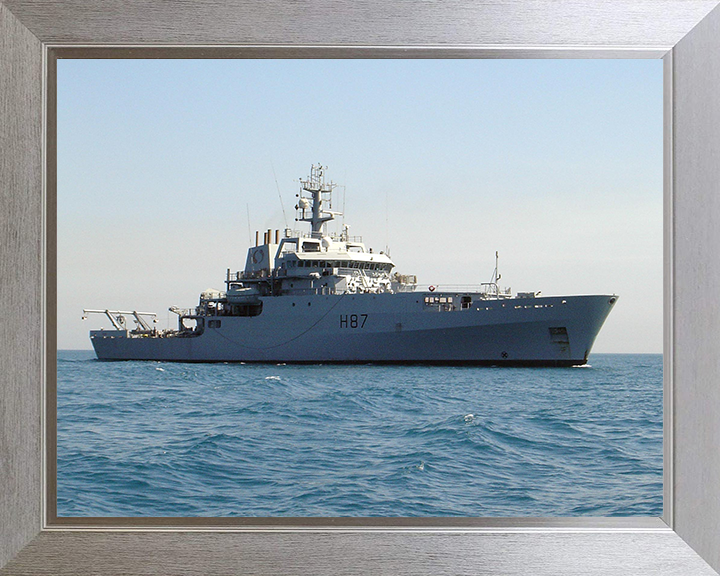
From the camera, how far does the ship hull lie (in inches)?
515

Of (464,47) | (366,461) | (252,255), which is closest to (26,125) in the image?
(464,47)

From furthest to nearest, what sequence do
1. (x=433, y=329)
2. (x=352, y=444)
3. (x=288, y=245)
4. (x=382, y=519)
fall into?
(x=288, y=245) < (x=433, y=329) < (x=352, y=444) < (x=382, y=519)

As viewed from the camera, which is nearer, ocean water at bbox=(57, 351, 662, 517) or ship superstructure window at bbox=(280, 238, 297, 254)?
ocean water at bbox=(57, 351, 662, 517)

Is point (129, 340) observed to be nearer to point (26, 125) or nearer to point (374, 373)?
point (374, 373)

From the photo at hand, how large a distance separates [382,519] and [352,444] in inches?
287

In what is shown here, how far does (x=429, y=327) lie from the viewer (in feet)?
43.7

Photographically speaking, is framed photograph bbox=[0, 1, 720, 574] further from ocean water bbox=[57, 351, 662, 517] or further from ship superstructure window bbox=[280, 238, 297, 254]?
ship superstructure window bbox=[280, 238, 297, 254]

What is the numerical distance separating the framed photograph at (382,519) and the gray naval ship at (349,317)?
11.5m

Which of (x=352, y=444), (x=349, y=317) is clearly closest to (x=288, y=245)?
(x=349, y=317)

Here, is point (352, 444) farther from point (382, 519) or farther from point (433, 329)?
point (382, 519)

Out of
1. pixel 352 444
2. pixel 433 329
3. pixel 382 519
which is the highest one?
pixel 382 519

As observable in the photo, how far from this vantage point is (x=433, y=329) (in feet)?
43.6

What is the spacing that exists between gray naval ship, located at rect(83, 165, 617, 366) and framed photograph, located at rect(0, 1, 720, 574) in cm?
1146

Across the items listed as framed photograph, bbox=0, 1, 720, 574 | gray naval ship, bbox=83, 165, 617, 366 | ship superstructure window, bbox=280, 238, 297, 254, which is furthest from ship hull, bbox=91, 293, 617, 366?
framed photograph, bbox=0, 1, 720, 574
